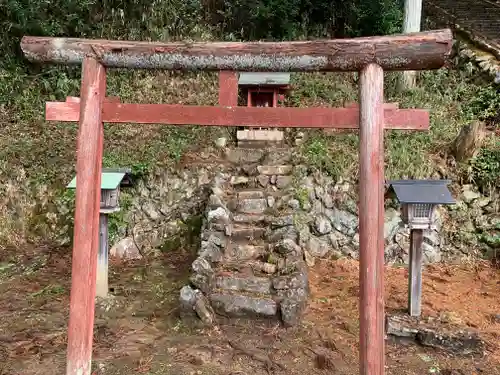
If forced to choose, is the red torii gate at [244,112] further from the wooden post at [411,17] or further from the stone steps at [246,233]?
the wooden post at [411,17]

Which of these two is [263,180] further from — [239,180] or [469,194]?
[469,194]

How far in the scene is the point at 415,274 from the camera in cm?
484

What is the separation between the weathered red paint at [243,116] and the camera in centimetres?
311

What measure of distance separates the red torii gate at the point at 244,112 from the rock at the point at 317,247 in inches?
149

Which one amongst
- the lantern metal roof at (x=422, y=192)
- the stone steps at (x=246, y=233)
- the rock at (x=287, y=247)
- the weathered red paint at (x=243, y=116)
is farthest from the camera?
the stone steps at (x=246, y=233)

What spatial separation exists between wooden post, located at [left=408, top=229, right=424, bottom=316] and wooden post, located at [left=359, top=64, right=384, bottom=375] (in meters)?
2.01

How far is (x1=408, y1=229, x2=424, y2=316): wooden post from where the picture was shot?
4.80m

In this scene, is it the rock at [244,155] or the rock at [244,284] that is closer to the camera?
the rock at [244,284]

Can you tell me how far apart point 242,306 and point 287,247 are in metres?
1.17

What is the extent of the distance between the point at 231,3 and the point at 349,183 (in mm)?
7491

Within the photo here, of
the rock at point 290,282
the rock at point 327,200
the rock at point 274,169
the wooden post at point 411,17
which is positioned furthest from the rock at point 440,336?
the wooden post at point 411,17

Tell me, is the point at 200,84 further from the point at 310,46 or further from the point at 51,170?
the point at 310,46

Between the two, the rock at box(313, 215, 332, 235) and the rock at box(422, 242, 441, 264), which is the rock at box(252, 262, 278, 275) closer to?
the rock at box(313, 215, 332, 235)

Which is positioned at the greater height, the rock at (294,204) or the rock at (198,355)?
the rock at (294,204)
